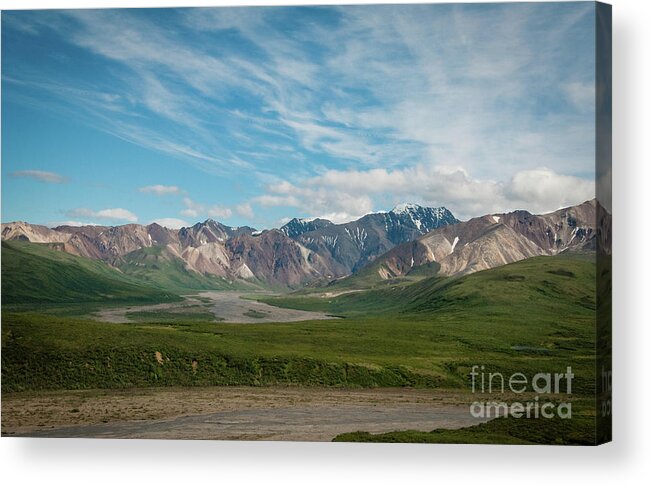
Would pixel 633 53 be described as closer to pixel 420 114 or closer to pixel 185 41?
pixel 420 114

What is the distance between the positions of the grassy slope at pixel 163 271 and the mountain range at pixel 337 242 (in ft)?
0.35

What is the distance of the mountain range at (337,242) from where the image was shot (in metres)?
35.1

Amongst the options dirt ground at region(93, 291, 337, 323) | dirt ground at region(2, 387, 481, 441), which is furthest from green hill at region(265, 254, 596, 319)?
dirt ground at region(2, 387, 481, 441)

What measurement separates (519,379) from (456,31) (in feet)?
51.3

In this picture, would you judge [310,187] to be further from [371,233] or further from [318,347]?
[371,233]

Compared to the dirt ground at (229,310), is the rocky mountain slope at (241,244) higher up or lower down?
higher up

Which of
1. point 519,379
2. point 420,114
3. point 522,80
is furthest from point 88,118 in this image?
point 519,379

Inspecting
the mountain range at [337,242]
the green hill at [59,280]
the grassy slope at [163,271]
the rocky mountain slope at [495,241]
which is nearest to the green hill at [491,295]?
the rocky mountain slope at [495,241]

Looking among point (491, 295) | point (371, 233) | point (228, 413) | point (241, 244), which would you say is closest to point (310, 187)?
point (371, 233)

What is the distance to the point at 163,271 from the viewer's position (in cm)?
4834

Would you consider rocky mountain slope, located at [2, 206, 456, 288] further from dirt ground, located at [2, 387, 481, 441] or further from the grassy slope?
dirt ground, located at [2, 387, 481, 441]

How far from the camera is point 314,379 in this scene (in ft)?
109

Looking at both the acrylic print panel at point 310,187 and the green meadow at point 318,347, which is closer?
the green meadow at point 318,347

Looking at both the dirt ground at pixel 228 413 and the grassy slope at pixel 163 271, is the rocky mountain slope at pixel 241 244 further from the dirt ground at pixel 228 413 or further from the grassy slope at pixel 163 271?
the dirt ground at pixel 228 413
